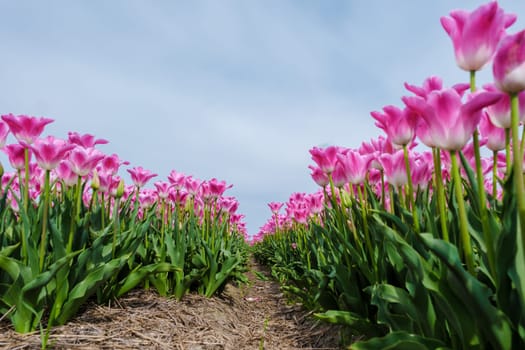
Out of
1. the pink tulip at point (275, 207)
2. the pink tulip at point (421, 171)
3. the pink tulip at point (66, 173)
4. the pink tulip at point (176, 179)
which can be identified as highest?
the pink tulip at point (275, 207)

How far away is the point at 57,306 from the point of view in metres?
2.19

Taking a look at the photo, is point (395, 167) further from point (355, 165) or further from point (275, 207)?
point (275, 207)

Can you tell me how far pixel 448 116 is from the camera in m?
1.20

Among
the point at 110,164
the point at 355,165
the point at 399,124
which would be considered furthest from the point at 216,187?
the point at 399,124

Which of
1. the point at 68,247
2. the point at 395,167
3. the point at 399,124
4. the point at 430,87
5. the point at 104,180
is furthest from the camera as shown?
the point at 104,180

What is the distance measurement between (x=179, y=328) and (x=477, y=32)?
2372 millimetres

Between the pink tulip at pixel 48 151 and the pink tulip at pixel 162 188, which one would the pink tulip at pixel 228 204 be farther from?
the pink tulip at pixel 48 151

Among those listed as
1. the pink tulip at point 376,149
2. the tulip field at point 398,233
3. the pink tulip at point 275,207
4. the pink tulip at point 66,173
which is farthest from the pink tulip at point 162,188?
the pink tulip at point 275,207

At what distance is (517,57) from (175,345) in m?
2.19

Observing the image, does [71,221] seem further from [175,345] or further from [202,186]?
[202,186]

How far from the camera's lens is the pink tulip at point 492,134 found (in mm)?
1501

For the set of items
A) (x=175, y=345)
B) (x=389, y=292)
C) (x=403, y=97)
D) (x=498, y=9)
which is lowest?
(x=175, y=345)

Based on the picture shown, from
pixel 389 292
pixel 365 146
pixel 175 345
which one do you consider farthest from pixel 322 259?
pixel 389 292

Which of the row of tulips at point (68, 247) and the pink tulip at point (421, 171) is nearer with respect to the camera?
the pink tulip at point (421, 171)
